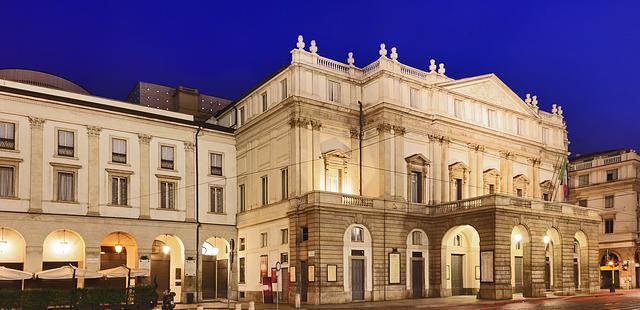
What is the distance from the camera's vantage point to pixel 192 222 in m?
50.0

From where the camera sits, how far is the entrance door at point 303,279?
142 ft

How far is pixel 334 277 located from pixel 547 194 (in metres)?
26.2

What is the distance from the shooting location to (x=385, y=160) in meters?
47.2

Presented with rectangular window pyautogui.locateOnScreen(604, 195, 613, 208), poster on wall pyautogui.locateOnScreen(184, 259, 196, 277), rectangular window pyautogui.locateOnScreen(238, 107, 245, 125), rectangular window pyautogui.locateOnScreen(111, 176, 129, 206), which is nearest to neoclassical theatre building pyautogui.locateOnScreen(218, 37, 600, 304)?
rectangular window pyautogui.locateOnScreen(238, 107, 245, 125)

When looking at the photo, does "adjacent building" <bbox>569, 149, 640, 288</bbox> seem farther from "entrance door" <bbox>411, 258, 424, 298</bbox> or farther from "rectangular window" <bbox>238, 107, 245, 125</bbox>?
"rectangular window" <bbox>238, 107, 245, 125</bbox>

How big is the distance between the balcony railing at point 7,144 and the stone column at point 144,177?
8487 mm

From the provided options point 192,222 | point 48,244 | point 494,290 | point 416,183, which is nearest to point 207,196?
point 192,222

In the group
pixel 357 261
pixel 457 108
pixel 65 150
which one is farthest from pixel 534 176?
pixel 65 150

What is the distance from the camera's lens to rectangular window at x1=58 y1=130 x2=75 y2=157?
45.1 meters

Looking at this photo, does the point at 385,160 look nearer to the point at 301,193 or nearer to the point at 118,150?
the point at 301,193

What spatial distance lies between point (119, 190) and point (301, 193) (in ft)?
43.2

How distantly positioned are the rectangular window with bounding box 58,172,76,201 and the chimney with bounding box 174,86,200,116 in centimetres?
1560

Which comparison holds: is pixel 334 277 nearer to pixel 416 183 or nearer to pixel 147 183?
pixel 416 183

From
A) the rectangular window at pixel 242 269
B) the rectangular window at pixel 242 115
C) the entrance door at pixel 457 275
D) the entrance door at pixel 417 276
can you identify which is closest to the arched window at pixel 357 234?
the entrance door at pixel 417 276
